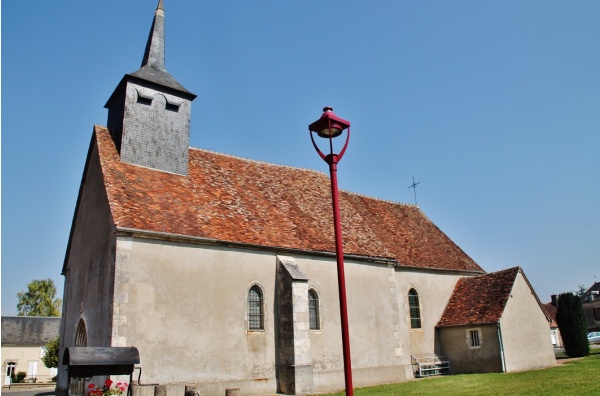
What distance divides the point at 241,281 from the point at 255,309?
1122 millimetres

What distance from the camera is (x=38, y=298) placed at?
56312mm

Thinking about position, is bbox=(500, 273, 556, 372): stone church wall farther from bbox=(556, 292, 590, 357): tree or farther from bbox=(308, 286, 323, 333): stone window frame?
bbox=(308, 286, 323, 333): stone window frame

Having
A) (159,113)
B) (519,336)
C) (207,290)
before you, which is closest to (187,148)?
(159,113)

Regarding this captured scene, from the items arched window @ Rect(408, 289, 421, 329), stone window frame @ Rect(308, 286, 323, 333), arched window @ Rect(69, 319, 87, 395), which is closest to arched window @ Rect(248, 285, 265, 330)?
stone window frame @ Rect(308, 286, 323, 333)

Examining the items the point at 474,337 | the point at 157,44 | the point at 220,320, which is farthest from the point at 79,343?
the point at 474,337

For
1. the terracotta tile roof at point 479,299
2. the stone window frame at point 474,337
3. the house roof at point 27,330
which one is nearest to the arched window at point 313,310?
the terracotta tile roof at point 479,299

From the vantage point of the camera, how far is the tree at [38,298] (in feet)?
183

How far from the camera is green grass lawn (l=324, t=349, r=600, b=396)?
1253cm

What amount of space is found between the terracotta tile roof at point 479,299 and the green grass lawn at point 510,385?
2.81 metres

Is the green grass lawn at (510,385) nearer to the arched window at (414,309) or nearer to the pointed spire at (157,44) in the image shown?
the arched window at (414,309)

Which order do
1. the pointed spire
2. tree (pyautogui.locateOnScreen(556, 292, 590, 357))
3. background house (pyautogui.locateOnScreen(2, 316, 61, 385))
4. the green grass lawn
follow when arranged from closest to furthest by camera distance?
the green grass lawn → the pointed spire → tree (pyautogui.locateOnScreen(556, 292, 590, 357)) → background house (pyautogui.locateOnScreen(2, 316, 61, 385))

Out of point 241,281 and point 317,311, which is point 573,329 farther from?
point 241,281

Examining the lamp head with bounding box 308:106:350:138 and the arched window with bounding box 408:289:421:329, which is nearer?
the lamp head with bounding box 308:106:350:138

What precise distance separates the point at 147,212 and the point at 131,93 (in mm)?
5182
